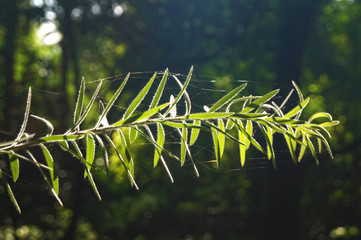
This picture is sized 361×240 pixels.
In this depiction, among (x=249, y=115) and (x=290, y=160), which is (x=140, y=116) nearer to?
(x=249, y=115)

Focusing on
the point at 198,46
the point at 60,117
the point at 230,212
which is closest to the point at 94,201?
the point at 60,117

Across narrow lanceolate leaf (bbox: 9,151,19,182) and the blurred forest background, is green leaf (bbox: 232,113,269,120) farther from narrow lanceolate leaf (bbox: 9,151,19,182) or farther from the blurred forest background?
the blurred forest background

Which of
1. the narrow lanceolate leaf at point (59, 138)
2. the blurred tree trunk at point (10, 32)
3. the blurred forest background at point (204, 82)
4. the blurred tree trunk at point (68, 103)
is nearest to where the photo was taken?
the narrow lanceolate leaf at point (59, 138)

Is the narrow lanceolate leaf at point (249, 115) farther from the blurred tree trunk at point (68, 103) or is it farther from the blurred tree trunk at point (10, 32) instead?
the blurred tree trunk at point (10, 32)

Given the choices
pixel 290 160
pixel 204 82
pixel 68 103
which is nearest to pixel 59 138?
pixel 68 103

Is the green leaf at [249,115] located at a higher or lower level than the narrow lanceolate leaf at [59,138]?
higher

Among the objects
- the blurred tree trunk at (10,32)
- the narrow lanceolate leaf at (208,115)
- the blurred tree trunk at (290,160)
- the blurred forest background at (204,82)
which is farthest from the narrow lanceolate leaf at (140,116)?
the blurred tree trunk at (290,160)
